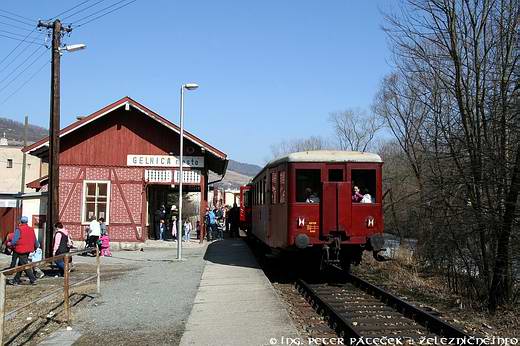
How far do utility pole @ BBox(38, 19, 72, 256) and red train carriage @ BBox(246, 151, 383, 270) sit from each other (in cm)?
702

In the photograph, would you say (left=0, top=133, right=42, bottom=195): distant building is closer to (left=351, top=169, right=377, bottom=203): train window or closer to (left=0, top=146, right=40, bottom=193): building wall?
(left=0, top=146, right=40, bottom=193): building wall

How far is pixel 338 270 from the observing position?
599 inches

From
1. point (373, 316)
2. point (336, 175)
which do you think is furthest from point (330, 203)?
point (373, 316)

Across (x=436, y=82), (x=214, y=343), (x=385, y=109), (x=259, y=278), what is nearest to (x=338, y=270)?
(x=259, y=278)

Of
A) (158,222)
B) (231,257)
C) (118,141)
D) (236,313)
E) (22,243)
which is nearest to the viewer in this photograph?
(236,313)

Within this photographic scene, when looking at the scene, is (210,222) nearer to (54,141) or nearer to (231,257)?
(231,257)

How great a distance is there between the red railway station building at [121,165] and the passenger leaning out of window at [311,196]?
1143 cm

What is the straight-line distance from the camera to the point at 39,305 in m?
10.3

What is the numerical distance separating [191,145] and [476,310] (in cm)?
1593

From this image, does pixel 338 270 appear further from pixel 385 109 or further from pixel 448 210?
pixel 385 109

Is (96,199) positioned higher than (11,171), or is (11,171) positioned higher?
(11,171)

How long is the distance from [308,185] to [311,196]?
28 cm

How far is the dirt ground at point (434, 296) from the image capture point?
28.0 feet

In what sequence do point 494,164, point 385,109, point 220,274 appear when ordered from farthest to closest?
point 385,109, point 220,274, point 494,164
